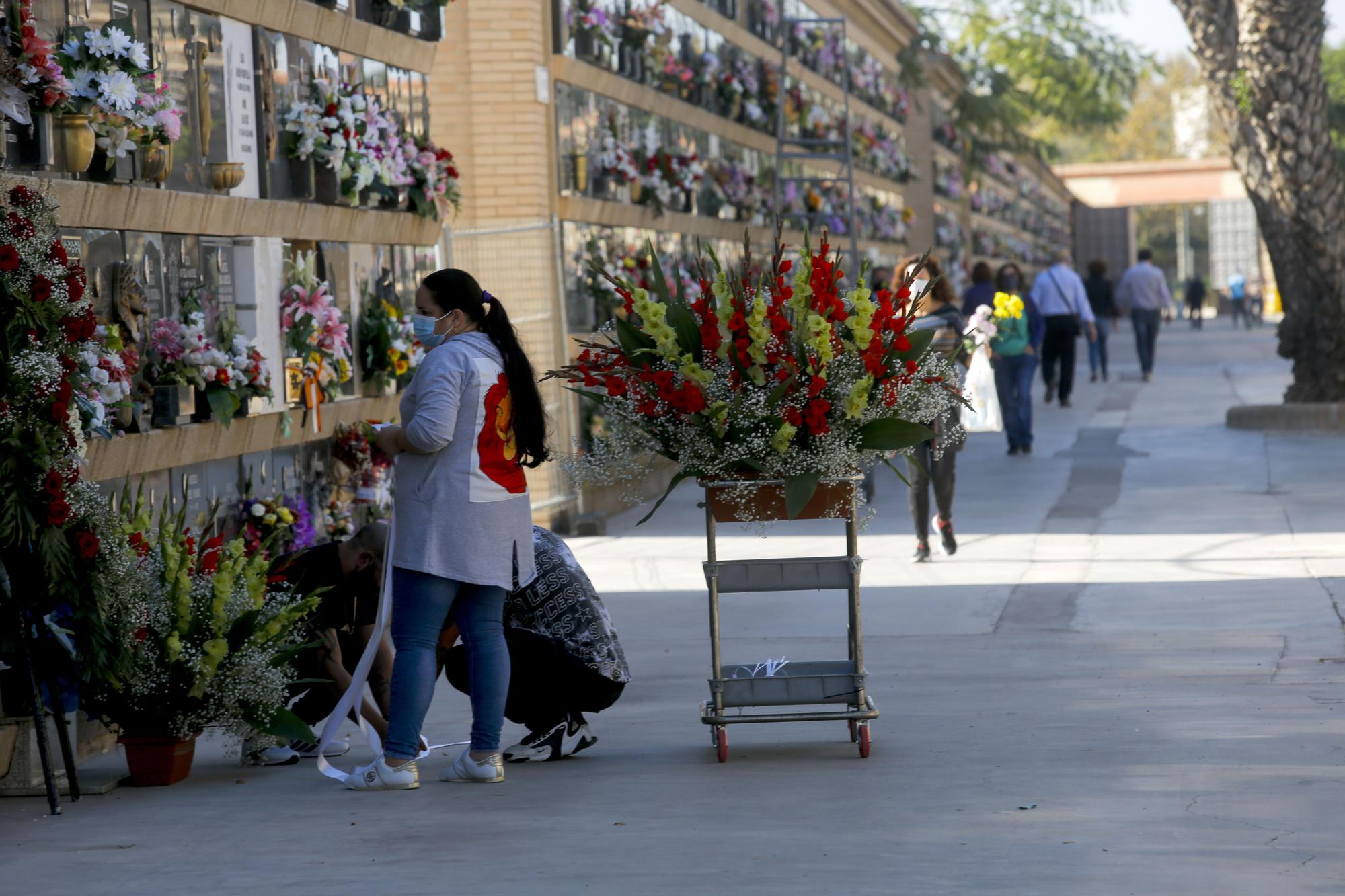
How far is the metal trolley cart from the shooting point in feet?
21.5

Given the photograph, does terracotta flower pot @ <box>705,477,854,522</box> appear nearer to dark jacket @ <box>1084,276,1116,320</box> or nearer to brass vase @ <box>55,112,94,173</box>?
brass vase @ <box>55,112,94,173</box>

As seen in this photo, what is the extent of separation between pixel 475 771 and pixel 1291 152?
1421cm

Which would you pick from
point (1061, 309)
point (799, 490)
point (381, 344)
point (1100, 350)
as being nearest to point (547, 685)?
point (799, 490)

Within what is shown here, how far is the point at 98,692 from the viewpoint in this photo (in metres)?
6.34

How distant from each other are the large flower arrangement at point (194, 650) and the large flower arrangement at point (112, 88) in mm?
1971

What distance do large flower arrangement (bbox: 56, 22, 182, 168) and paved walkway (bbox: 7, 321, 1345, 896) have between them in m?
2.51

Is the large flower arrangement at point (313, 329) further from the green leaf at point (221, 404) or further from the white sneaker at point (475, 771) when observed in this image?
the white sneaker at point (475, 771)

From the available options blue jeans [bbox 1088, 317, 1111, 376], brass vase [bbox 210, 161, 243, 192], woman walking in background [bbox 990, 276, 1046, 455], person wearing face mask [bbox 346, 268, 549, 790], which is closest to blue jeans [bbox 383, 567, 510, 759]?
person wearing face mask [bbox 346, 268, 549, 790]

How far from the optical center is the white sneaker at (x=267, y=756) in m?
6.91

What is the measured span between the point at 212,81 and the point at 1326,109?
12.8m

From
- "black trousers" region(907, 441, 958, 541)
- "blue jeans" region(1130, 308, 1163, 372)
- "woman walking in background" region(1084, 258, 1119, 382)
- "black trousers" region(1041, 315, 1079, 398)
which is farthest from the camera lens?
"woman walking in background" region(1084, 258, 1119, 382)

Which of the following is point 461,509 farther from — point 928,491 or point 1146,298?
point 1146,298

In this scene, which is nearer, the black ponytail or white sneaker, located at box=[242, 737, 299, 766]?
the black ponytail

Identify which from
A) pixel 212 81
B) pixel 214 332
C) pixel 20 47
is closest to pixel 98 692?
pixel 20 47
